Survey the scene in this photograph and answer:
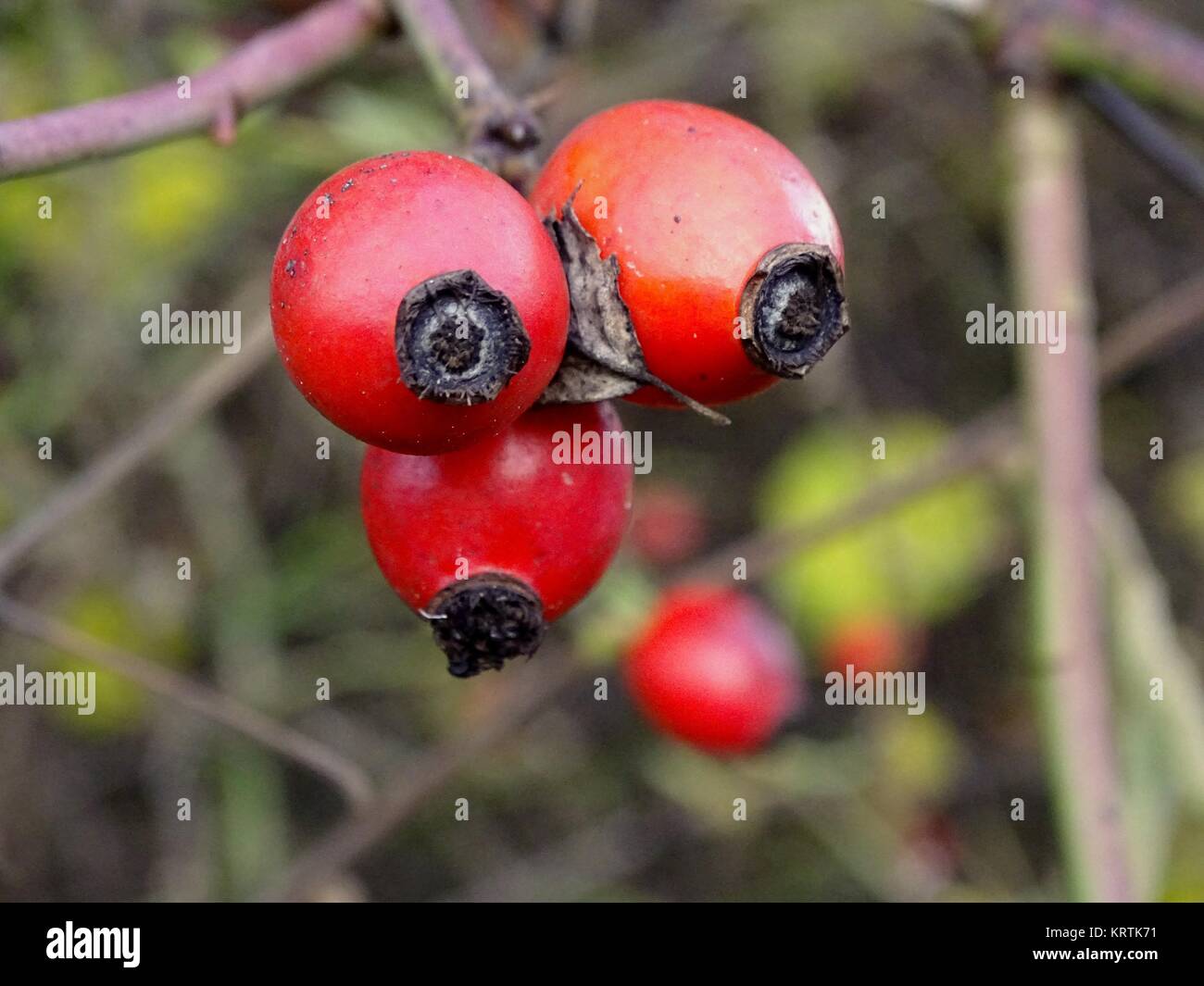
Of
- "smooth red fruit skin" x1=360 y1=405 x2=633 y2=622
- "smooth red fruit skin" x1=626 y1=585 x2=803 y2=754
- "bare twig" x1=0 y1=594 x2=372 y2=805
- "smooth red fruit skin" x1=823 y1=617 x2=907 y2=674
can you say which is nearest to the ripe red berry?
"smooth red fruit skin" x1=360 y1=405 x2=633 y2=622

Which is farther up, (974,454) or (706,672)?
(974,454)

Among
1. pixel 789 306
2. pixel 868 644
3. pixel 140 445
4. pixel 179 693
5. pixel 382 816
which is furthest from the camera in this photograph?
pixel 868 644

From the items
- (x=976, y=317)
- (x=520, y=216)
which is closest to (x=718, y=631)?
(x=976, y=317)

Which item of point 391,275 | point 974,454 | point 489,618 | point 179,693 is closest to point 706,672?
point 974,454

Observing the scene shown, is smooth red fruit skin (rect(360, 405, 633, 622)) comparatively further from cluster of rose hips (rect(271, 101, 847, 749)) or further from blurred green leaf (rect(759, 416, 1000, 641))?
blurred green leaf (rect(759, 416, 1000, 641))

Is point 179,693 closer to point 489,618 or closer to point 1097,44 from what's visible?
point 489,618

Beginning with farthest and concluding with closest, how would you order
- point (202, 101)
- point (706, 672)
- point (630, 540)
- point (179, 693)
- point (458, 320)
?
point (630, 540) → point (706, 672) → point (179, 693) → point (202, 101) → point (458, 320)

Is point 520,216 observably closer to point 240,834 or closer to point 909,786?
point 240,834

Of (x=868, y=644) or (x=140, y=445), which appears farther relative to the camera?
(x=868, y=644)
